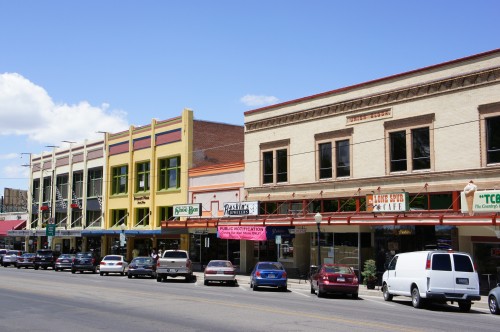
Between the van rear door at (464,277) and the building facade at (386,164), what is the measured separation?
3.90 m

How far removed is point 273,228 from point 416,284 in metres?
14.6

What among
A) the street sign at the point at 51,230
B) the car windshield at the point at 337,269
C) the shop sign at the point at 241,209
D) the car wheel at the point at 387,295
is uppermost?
the shop sign at the point at 241,209

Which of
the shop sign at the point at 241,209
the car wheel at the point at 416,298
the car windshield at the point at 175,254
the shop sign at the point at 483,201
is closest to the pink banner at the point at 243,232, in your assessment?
the shop sign at the point at 241,209

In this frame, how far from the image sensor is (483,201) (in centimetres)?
2442

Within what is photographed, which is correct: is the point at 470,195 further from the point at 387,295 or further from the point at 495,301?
the point at 495,301

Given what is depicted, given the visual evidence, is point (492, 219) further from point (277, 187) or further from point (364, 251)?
point (277, 187)

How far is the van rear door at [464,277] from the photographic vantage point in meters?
20.2

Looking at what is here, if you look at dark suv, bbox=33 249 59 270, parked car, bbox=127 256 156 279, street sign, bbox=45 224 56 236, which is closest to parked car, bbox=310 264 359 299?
parked car, bbox=127 256 156 279

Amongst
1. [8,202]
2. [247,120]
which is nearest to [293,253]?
[247,120]

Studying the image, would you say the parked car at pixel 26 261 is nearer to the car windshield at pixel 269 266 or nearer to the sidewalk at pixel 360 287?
the sidewalk at pixel 360 287

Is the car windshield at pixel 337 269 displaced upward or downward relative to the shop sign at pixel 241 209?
downward

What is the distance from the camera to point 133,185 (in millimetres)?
52938

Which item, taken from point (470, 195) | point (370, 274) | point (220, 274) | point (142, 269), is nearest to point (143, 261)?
point (142, 269)

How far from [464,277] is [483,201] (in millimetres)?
5184
